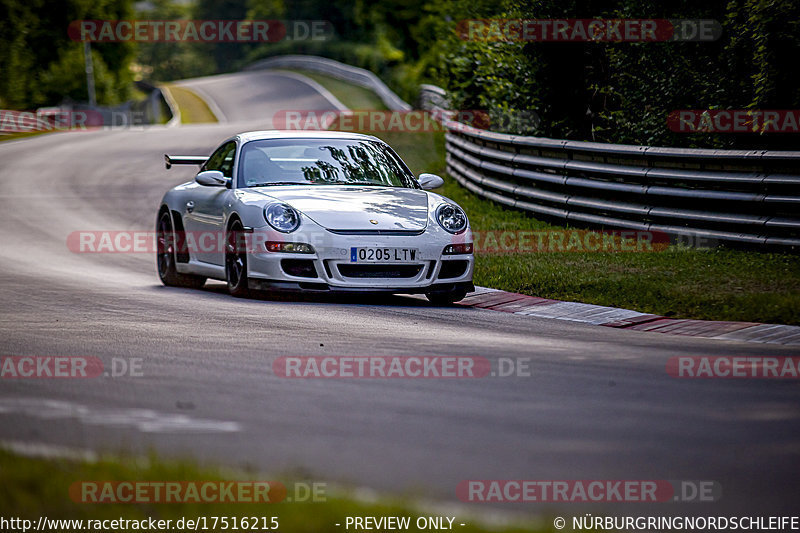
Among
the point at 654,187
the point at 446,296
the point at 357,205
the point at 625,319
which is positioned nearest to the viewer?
the point at 625,319

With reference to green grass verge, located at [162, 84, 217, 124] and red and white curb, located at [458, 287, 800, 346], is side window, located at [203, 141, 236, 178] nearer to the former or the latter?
red and white curb, located at [458, 287, 800, 346]

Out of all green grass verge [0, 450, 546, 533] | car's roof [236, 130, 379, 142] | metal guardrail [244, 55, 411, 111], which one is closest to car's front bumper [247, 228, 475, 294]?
car's roof [236, 130, 379, 142]

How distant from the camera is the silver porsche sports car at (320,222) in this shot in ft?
33.0

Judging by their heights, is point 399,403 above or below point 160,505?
below

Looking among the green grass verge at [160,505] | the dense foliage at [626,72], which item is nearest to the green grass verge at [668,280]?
the dense foliage at [626,72]

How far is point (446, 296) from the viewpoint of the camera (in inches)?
417

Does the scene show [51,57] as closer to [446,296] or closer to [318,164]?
[318,164]

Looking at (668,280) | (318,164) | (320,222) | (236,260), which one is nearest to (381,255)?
(320,222)

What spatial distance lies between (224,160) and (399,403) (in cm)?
677

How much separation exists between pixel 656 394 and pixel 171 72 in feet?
501

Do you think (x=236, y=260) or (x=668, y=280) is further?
(x=236, y=260)

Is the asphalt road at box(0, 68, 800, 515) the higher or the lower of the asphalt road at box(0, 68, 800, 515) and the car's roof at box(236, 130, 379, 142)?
the lower

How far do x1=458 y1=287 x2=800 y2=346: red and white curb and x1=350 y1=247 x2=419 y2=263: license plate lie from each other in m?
0.92

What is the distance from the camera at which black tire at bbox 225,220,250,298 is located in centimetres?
1048
